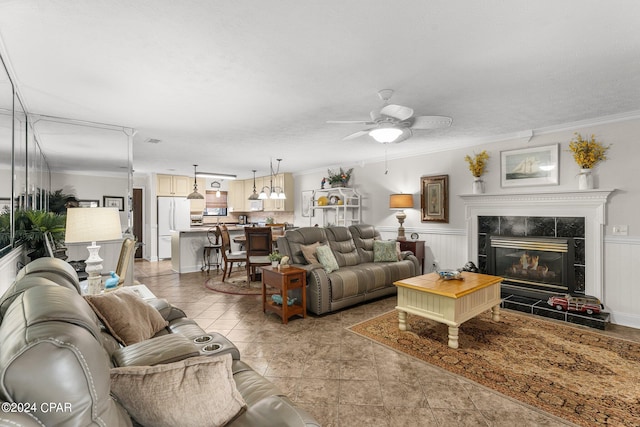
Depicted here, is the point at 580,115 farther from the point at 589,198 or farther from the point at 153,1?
the point at 153,1

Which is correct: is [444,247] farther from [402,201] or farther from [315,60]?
[315,60]

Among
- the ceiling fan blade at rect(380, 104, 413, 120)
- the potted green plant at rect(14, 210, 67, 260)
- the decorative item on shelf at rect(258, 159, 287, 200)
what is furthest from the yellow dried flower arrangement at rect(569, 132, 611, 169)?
the potted green plant at rect(14, 210, 67, 260)

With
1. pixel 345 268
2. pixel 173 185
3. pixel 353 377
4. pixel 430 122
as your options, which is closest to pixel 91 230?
pixel 353 377

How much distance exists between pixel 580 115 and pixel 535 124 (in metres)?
0.47

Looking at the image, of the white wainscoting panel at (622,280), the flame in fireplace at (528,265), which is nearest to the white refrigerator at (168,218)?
the flame in fireplace at (528,265)

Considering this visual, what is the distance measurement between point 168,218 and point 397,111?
7762 mm

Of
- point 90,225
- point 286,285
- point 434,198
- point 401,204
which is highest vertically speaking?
point 434,198

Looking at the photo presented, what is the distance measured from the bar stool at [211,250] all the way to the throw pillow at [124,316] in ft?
15.5

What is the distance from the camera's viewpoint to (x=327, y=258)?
4406 millimetres

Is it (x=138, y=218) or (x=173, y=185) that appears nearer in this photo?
(x=173, y=185)

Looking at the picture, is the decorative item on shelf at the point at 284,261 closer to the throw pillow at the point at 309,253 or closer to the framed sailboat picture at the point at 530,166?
the throw pillow at the point at 309,253

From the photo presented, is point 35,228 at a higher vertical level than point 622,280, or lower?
higher

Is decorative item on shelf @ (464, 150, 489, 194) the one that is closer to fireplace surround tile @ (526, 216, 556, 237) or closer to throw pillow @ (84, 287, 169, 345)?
fireplace surround tile @ (526, 216, 556, 237)

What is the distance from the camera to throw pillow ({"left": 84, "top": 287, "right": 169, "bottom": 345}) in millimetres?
1888
